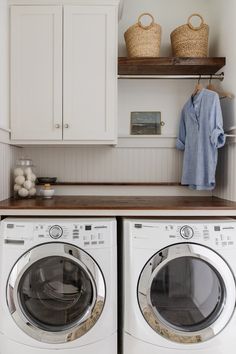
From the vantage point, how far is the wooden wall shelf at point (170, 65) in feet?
6.68

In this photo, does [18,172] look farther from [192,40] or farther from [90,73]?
Result: [192,40]

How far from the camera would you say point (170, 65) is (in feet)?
6.75

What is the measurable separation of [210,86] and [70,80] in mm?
1059

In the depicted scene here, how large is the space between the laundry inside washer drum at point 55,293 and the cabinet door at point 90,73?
913mm

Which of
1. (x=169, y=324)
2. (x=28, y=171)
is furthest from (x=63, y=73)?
(x=169, y=324)

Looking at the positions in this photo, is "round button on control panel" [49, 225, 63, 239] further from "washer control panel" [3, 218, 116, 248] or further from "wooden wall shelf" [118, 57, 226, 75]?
"wooden wall shelf" [118, 57, 226, 75]

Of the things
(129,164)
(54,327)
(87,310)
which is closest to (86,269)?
(87,310)

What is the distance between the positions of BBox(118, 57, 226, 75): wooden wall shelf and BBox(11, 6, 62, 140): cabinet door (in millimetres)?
496

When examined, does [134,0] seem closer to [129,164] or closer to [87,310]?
[129,164]

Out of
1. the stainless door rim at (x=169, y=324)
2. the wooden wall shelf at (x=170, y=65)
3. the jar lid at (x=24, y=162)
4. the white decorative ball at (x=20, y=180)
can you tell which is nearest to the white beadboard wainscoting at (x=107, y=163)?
the jar lid at (x=24, y=162)

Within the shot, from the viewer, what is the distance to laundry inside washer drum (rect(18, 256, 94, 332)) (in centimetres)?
160

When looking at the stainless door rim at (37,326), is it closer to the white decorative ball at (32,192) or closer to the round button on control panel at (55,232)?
the round button on control panel at (55,232)

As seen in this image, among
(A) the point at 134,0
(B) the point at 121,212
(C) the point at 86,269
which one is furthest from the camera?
(A) the point at 134,0

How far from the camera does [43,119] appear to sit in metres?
2.04
